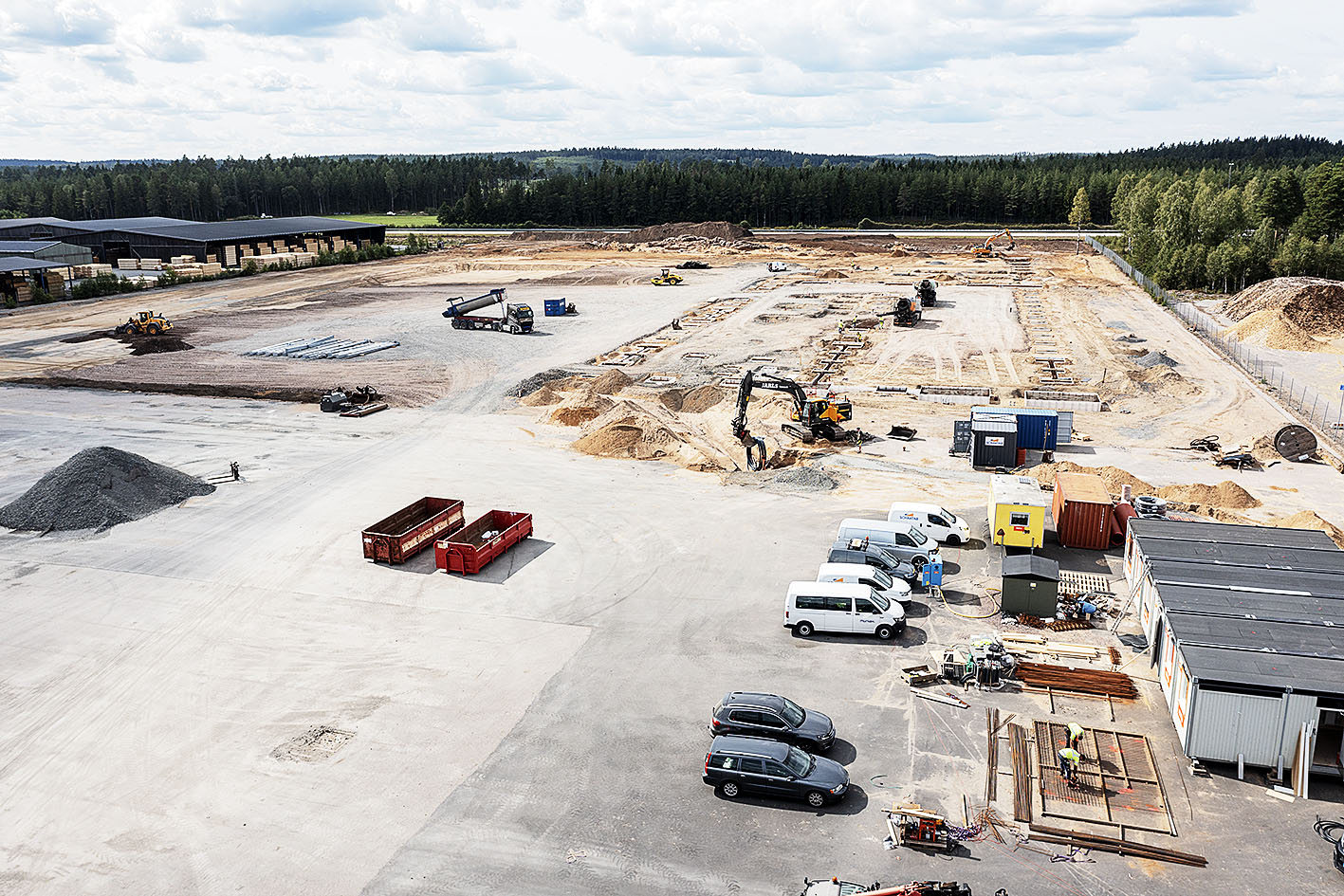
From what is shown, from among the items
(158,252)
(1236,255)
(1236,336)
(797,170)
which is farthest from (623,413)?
(797,170)

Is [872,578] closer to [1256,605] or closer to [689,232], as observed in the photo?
[1256,605]

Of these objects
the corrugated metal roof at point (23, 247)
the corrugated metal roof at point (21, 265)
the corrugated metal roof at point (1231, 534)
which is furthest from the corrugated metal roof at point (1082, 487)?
the corrugated metal roof at point (23, 247)

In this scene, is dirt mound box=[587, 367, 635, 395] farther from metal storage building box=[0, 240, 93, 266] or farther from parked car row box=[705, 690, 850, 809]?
metal storage building box=[0, 240, 93, 266]

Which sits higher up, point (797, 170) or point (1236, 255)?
point (797, 170)

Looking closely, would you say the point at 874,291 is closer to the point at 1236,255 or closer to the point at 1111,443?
the point at 1236,255

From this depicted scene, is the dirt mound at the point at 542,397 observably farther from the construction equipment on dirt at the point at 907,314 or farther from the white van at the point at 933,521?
the construction equipment on dirt at the point at 907,314

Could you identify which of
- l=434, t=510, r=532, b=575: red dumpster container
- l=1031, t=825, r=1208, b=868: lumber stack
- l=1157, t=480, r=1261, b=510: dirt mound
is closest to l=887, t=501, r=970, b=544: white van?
l=1157, t=480, r=1261, b=510: dirt mound
